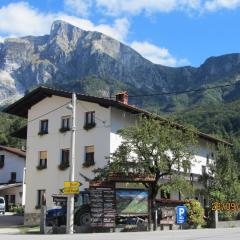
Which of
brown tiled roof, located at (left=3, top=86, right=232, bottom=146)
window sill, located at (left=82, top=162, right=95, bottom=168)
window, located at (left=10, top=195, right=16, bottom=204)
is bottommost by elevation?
window, located at (left=10, top=195, right=16, bottom=204)

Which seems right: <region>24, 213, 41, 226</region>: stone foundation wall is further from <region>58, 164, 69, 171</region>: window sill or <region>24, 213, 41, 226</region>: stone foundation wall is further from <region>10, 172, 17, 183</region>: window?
<region>10, 172, 17, 183</region>: window

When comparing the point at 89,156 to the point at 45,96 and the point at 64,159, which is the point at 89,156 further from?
the point at 45,96

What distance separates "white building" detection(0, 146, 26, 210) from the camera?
61.8m

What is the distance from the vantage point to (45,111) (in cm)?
4212

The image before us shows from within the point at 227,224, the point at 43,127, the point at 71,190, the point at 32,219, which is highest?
the point at 43,127

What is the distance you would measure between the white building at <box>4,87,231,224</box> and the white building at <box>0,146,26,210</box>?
63.3 feet

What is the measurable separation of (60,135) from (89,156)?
3.59m

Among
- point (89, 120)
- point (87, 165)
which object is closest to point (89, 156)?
point (87, 165)

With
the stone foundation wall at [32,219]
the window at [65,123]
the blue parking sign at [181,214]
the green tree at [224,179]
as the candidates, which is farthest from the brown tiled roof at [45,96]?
the stone foundation wall at [32,219]

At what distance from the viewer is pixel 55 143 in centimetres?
4072

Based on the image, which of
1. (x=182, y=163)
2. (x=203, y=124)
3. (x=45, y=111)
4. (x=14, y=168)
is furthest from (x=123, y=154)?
(x=203, y=124)

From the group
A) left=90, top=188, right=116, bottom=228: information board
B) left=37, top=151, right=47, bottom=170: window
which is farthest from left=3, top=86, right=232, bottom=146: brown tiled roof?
left=90, top=188, right=116, bottom=228: information board

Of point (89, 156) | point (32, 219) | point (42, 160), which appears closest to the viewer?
point (89, 156)

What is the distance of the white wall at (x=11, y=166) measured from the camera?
6444 centimetres
